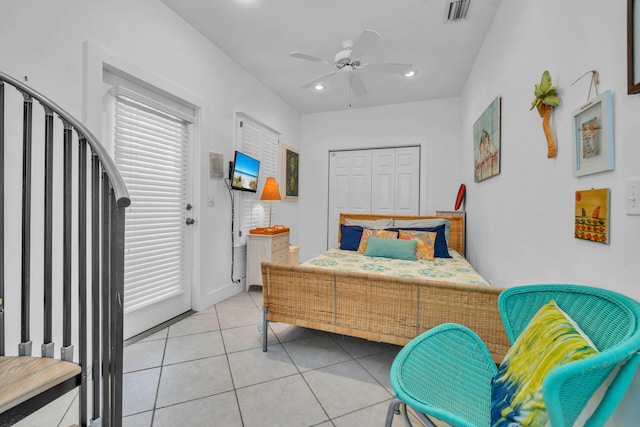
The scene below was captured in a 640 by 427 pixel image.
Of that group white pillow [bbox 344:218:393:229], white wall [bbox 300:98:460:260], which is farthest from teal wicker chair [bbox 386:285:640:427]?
white wall [bbox 300:98:460:260]

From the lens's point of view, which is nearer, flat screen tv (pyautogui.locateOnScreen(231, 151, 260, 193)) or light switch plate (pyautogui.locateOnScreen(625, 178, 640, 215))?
light switch plate (pyautogui.locateOnScreen(625, 178, 640, 215))

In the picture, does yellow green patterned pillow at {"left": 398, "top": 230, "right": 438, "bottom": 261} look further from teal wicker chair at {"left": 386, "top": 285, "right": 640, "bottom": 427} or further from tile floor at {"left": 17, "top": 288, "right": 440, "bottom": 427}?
teal wicker chair at {"left": 386, "top": 285, "right": 640, "bottom": 427}

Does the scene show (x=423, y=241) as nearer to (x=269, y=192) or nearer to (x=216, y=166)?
(x=269, y=192)

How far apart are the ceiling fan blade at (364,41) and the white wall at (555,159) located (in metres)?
0.98

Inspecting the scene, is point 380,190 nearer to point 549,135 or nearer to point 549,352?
point 549,135

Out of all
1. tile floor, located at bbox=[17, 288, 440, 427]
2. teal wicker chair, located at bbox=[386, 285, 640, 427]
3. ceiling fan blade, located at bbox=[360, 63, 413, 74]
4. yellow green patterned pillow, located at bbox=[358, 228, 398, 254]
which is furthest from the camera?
yellow green patterned pillow, located at bbox=[358, 228, 398, 254]

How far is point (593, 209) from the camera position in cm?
113

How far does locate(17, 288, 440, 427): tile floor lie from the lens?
4.86 ft

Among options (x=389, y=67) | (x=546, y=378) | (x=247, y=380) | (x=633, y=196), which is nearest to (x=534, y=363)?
(x=546, y=378)

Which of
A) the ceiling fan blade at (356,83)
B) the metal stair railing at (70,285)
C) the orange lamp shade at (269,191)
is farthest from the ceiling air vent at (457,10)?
the metal stair railing at (70,285)

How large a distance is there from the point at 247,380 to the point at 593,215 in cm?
197

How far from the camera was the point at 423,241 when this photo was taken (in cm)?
308

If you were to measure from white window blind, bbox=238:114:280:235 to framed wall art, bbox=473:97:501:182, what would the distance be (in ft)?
8.74

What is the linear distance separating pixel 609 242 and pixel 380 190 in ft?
12.6
